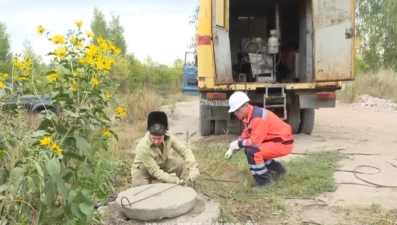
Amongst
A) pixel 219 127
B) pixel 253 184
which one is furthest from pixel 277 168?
pixel 219 127

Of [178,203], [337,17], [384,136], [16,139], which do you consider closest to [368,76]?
[384,136]

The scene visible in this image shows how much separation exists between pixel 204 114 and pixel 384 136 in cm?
325

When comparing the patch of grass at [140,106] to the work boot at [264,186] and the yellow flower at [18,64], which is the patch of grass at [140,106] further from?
the yellow flower at [18,64]

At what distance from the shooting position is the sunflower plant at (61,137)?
2555 millimetres

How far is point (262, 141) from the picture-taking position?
5.20 m

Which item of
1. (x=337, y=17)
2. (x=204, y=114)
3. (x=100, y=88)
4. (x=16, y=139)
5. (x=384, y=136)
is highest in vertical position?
(x=337, y=17)

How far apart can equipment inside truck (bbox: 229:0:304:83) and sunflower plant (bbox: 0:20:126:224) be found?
5835mm

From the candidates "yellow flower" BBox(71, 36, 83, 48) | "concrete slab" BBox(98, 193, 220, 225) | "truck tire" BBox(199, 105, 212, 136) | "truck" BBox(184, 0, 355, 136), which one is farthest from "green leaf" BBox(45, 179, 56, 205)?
"truck tire" BBox(199, 105, 212, 136)

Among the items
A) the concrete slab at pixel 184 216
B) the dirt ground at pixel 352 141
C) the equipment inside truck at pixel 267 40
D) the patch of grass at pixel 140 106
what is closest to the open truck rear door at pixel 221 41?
the dirt ground at pixel 352 141

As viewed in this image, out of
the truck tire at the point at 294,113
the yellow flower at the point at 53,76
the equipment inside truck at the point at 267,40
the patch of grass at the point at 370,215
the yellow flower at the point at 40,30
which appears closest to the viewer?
the yellow flower at the point at 40,30

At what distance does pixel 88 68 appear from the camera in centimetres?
289

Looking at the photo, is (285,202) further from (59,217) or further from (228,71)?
(228,71)

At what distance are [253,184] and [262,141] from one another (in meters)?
0.52

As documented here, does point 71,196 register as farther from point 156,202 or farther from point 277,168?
point 277,168
